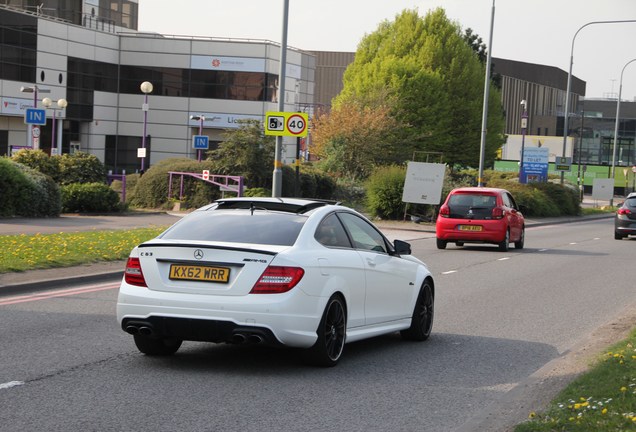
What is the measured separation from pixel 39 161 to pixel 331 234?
83.3 ft

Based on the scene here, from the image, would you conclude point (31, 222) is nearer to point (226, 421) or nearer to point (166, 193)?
point (166, 193)

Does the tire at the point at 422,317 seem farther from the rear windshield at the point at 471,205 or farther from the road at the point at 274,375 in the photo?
the rear windshield at the point at 471,205

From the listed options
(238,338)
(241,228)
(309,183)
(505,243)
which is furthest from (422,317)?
(309,183)

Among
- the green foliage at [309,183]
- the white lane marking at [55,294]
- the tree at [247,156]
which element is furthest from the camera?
the green foliage at [309,183]

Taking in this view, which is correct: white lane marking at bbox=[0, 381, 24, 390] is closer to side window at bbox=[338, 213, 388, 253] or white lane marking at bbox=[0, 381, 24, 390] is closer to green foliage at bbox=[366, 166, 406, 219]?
side window at bbox=[338, 213, 388, 253]

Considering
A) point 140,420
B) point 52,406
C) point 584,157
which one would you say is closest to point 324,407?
point 140,420

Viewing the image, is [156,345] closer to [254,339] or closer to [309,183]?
[254,339]

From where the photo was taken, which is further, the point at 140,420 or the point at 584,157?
the point at 584,157

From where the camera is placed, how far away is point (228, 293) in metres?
8.31

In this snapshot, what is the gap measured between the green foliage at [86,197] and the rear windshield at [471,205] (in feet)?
37.9

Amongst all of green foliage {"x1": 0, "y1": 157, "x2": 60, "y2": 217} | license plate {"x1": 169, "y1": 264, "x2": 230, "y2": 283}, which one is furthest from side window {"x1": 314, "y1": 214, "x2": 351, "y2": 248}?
green foliage {"x1": 0, "y1": 157, "x2": 60, "y2": 217}

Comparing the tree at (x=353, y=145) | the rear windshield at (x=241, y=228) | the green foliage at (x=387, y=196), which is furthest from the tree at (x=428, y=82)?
the rear windshield at (x=241, y=228)

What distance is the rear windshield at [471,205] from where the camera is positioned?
83.3 feet

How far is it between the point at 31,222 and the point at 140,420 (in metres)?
20.4
